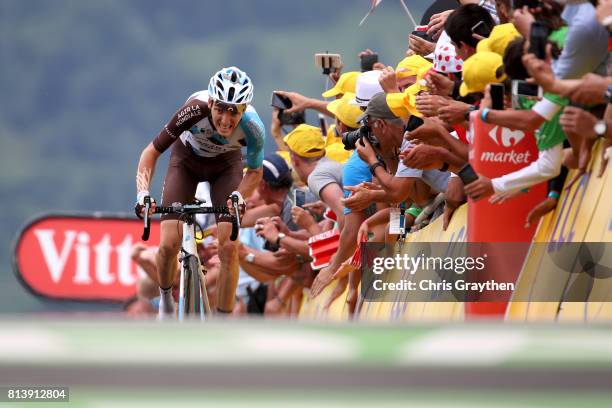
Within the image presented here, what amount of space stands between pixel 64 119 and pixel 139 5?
211 cm

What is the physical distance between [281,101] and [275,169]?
0.67 metres

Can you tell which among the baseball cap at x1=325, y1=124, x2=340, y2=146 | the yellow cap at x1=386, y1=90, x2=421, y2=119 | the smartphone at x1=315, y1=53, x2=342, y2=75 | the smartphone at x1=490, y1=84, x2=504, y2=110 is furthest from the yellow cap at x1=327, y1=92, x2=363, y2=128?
the smartphone at x1=490, y1=84, x2=504, y2=110

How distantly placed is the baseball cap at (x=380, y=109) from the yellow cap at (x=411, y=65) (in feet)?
0.90

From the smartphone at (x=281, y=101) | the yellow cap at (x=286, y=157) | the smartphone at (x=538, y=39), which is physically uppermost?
the smartphone at (x=538, y=39)

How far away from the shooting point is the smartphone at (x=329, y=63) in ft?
32.8

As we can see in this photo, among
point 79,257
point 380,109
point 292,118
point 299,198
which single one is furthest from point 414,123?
point 79,257

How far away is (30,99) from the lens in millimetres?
16172

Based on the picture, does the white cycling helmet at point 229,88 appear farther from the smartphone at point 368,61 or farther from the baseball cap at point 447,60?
the smartphone at point 368,61

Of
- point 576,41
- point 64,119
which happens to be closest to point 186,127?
point 576,41

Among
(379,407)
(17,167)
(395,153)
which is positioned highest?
(379,407)

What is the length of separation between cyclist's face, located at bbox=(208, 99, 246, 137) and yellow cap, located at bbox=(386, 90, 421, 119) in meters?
1.22

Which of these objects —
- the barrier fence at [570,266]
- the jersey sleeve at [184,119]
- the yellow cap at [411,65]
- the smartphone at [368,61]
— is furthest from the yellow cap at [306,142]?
the barrier fence at [570,266]

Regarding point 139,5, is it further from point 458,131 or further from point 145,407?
point 145,407

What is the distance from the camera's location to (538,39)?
4301 millimetres
